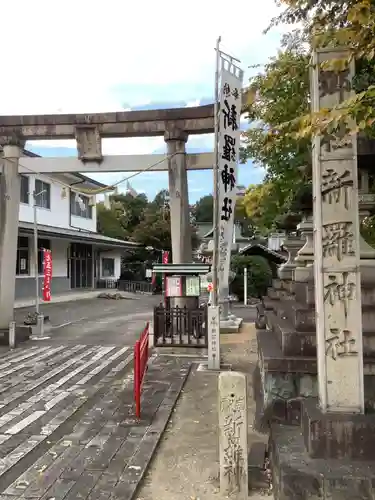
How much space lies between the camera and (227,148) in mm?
9773

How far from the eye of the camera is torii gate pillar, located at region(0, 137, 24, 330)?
11578 millimetres

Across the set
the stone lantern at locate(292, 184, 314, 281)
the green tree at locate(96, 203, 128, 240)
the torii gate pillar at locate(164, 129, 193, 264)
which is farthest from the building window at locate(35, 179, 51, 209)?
the stone lantern at locate(292, 184, 314, 281)

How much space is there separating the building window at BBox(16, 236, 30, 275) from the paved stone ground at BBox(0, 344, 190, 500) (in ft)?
43.1

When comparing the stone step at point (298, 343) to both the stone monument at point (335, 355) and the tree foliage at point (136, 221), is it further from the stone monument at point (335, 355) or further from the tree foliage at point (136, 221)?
the tree foliage at point (136, 221)

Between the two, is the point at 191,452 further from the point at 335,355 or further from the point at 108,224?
the point at 108,224

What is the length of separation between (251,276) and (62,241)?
11508 mm

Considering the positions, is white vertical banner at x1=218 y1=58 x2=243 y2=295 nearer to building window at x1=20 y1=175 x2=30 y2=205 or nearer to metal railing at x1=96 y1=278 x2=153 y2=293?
building window at x1=20 y1=175 x2=30 y2=205

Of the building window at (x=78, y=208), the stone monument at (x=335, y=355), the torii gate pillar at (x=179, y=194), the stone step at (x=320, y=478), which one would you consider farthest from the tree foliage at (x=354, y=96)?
the building window at (x=78, y=208)

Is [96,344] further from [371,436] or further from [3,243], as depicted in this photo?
[371,436]

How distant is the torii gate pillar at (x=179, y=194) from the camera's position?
37.2ft

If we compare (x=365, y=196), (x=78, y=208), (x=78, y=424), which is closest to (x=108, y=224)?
(x=78, y=208)

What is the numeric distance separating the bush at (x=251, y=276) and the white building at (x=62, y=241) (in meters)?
8.87

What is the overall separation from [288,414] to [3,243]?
9326 mm

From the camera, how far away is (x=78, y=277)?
2962 cm
